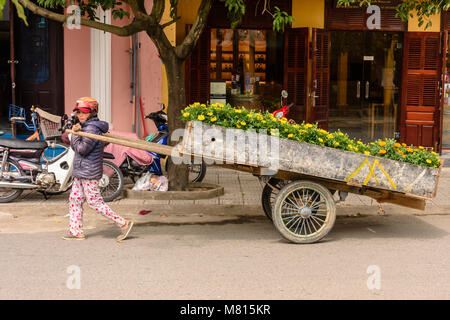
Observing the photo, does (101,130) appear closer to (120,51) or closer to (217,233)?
(217,233)

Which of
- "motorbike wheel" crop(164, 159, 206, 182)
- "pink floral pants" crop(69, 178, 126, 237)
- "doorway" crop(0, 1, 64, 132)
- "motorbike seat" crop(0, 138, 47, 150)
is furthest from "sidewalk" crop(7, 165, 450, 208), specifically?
"doorway" crop(0, 1, 64, 132)

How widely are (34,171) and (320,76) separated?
257 inches

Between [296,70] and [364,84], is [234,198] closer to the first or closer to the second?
[296,70]

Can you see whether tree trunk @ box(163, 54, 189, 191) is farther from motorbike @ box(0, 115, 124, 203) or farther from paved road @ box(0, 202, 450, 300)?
paved road @ box(0, 202, 450, 300)

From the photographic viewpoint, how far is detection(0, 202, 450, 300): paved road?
5.73 m

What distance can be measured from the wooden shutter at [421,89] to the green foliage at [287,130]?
6.58 metres

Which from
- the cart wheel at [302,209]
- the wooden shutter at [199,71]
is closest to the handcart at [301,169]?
the cart wheel at [302,209]

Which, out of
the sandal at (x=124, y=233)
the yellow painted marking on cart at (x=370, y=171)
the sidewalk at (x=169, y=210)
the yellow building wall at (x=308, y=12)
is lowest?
the sidewalk at (x=169, y=210)

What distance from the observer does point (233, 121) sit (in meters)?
7.18

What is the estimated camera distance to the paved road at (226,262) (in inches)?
226

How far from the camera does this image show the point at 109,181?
32.2 ft

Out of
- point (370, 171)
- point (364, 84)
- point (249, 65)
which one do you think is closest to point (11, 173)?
point (370, 171)

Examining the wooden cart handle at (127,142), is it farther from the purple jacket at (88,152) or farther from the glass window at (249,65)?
the glass window at (249,65)

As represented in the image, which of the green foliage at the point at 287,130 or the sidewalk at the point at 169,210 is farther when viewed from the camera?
the sidewalk at the point at 169,210
